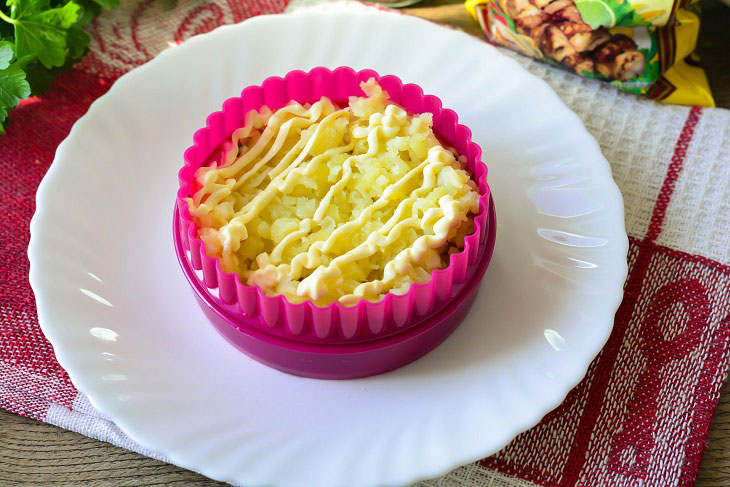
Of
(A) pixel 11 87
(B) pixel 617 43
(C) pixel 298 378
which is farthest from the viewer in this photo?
(B) pixel 617 43

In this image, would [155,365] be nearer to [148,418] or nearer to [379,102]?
[148,418]

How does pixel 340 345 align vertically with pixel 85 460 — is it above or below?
above

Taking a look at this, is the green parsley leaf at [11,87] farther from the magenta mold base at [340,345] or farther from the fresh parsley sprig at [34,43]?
the magenta mold base at [340,345]

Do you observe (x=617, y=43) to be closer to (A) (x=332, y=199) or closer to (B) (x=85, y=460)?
(A) (x=332, y=199)

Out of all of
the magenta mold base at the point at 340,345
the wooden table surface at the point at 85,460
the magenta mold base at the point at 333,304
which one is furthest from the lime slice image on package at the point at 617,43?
the wooden table surface at the point at 85,460

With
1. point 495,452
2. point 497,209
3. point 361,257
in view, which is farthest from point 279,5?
point 495,452

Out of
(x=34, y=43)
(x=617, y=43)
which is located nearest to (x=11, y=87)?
(x=34, y=43)
